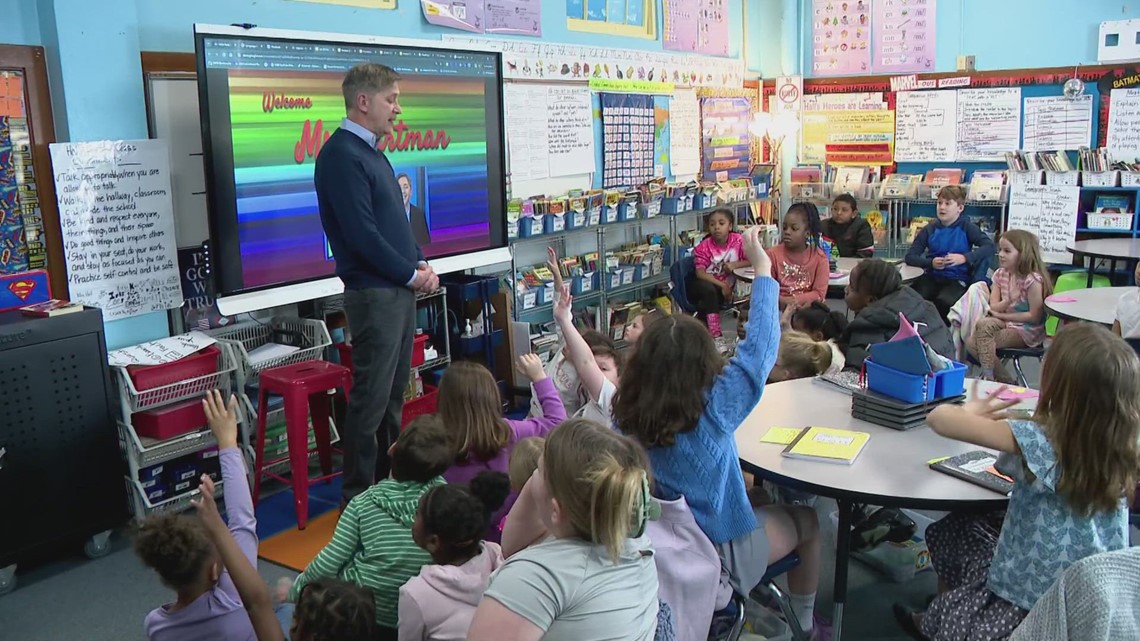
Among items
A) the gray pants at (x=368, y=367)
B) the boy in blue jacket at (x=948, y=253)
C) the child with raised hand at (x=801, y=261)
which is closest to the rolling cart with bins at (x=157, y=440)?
the gray pants at (x=368, y=367)

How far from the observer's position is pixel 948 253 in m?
5.98

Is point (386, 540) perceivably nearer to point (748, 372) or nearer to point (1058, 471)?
point (748, 372)

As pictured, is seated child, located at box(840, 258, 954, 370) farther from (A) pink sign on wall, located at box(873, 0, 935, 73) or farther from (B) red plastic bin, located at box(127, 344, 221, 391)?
(A) pink sign on wall, located at box(873, 0, 935, 73)

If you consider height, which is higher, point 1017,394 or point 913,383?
point 913,383

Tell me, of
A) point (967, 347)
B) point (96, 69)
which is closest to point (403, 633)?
point (96, 69)

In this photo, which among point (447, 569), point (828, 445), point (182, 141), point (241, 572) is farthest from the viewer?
point (182, 141)

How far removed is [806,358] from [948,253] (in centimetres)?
295

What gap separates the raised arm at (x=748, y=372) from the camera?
7.41 ft

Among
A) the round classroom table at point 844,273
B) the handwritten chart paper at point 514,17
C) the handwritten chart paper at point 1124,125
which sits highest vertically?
the handwritten chart paper at point 514,17

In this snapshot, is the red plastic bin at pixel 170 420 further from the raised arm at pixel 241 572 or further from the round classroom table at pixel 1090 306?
the round classroom table at pixel 1090 306

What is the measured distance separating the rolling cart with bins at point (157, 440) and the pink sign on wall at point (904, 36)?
20.0 feet

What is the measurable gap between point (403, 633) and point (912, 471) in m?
1.31

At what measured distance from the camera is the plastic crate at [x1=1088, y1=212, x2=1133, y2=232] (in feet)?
22.5

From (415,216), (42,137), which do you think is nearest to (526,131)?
(415,216)
